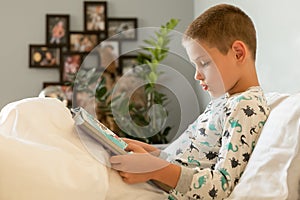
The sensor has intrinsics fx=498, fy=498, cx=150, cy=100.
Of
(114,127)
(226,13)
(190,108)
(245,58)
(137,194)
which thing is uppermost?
(226,13)

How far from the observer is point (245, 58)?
1.39 meters

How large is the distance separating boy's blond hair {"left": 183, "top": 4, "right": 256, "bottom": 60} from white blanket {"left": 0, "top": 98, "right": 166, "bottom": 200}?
0.42 m

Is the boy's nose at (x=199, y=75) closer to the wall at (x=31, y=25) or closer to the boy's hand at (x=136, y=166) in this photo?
the boy's hand at (x=136, y=166)

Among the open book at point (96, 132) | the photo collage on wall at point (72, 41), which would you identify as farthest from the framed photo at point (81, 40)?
the open book at point (96, 132)

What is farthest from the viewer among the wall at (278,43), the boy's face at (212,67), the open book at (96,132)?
the wall at (278,43)

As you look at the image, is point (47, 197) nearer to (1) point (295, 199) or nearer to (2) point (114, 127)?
(1) point (295, 199)

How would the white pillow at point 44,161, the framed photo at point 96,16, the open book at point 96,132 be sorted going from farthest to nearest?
the framed photo at point 96,16 < the open book at point 96,132 < the white pillow at point 44,161

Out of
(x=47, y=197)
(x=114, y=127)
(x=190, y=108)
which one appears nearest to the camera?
Answer: (x=47, y=197)

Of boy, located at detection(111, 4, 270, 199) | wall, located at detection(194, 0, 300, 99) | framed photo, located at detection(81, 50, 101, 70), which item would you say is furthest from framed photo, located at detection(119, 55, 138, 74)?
boy, located at detection(111, 4, 270, 199)

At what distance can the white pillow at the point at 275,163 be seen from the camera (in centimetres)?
108

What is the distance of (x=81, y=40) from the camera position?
4.25m

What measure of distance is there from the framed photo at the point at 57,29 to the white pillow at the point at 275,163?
3.22m

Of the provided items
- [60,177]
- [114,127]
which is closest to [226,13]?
[60,177]

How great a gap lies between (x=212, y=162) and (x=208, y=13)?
0.43 metres
